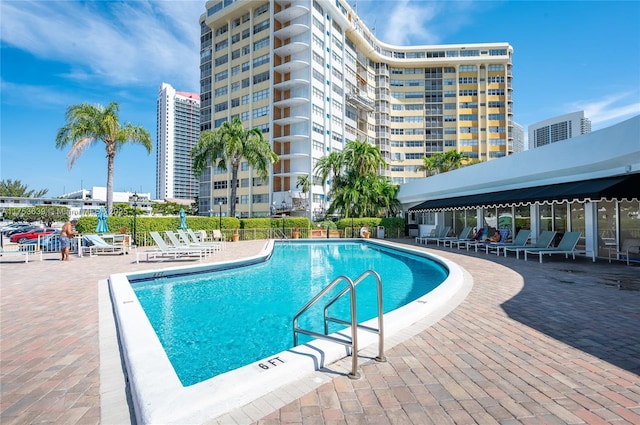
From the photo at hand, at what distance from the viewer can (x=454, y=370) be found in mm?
3531

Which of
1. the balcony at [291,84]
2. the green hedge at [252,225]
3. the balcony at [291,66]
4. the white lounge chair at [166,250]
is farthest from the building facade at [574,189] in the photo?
the balcony at [291,66]

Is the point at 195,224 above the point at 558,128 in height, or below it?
below

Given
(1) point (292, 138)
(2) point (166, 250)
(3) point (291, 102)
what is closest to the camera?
(2) point (166, 250)

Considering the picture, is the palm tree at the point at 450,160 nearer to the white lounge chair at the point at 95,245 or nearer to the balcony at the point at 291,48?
the balcony at the point at 291,48

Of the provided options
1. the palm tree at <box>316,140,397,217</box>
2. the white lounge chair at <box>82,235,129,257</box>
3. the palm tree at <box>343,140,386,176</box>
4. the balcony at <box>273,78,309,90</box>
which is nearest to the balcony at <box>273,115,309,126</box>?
the balcony at <box>273,78,309,90</box>

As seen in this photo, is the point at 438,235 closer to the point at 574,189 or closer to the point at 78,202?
the point at 574,189

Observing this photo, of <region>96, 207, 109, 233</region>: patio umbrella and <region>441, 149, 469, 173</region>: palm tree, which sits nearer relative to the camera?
<region>96, 207, 109, 233</region>: patio umbrella

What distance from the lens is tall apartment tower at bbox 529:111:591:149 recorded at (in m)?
57.1

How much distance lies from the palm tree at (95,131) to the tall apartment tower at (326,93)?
21385 mm

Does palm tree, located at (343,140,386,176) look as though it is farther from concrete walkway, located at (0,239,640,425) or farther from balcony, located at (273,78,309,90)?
concrete walkway, located at (0,239,640,425)

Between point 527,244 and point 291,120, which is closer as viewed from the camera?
point 527,244

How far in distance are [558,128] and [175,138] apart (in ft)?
464

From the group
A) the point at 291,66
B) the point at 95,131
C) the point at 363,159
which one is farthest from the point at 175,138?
Answer: the point at 363,159

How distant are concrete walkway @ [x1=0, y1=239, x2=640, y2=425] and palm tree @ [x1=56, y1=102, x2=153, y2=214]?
20.6 metres
